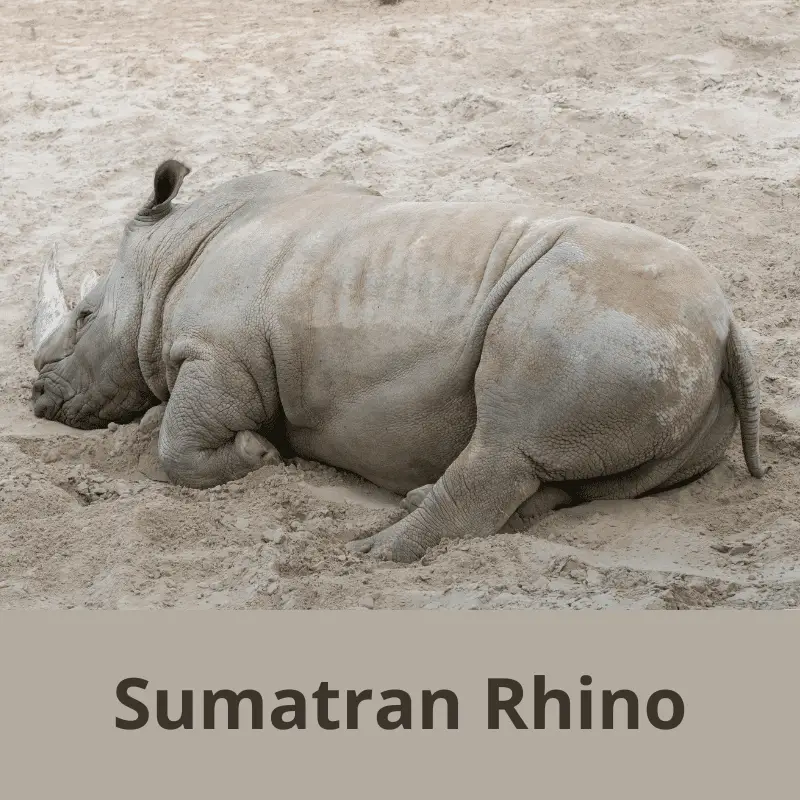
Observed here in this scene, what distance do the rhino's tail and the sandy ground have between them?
24 cm

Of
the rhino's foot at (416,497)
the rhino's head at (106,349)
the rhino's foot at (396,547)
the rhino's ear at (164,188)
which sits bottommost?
the rhino's foot at (396,547)

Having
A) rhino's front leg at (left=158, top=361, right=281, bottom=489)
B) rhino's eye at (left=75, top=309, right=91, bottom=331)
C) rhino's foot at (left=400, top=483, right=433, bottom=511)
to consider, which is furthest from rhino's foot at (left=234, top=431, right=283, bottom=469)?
rhino's eye at (left=75, top=309, right=91, bottom=331)

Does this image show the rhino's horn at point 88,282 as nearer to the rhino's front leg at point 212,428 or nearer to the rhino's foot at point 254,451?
the rhino's front leg at point 212,428

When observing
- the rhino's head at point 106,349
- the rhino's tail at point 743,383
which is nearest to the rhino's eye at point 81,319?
the rhino's head at point 106,349

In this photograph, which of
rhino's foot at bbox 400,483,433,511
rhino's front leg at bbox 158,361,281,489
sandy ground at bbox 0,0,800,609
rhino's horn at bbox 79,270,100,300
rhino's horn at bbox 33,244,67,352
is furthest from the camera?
rhino's horn at bbox 79,270,100,300

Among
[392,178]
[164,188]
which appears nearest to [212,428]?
[164,188]

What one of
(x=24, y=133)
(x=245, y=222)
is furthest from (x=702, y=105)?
(x=24, y=133)

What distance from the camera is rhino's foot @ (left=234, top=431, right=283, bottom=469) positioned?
507cm

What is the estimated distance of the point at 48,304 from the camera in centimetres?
636

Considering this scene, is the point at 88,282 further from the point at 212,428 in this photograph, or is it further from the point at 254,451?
the point at 254,451

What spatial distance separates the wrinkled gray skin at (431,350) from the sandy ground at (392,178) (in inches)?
6.6

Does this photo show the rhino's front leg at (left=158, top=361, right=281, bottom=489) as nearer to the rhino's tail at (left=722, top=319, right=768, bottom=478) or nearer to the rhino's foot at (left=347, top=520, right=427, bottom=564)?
the rhino's foot at (left=347, top=520, right=427, bottom=564)

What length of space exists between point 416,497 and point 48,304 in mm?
2552

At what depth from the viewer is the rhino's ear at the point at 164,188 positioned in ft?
18.3
